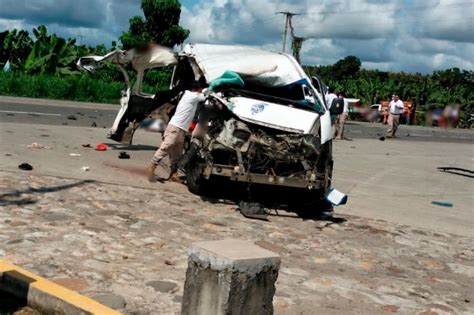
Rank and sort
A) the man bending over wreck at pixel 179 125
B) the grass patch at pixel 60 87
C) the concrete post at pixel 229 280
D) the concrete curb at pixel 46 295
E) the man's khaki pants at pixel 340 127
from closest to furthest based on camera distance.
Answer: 1. the concrete post at pixel 229 280
2. the concrete curb at pixel 46 295
3. the man bending over wreck at pixel 179 125
4. the man's khaki pants at pixel 340 127
5. the grass patch at pixel 60 87

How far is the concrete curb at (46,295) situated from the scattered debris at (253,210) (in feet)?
12.1

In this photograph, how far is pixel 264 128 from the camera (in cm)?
829

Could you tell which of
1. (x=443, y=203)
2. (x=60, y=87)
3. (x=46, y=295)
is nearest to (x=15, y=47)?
(x=60, y=87)

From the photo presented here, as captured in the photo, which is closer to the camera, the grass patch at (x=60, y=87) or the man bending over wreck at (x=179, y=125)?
the man bending over wreck at (x=179, y=125)

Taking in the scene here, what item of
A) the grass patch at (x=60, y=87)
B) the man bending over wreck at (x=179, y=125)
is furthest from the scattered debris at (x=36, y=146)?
the grass patch at (x=60, y=87)

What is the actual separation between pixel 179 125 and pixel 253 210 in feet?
6.50

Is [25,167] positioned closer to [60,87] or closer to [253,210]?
[253,210]

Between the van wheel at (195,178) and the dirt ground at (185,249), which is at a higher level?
the van wheel at (195,178)

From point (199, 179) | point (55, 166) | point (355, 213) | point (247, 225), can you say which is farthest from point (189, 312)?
point (55, 166)

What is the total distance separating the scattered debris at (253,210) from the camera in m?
8.00

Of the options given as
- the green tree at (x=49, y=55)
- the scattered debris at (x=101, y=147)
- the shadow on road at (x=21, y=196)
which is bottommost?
the shadow on road at (x=21, y=196)

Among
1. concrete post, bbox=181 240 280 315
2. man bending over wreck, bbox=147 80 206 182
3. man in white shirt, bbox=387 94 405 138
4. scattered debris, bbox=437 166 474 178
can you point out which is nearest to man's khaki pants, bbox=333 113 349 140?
man in white shirt, bbox=387 94 405 138

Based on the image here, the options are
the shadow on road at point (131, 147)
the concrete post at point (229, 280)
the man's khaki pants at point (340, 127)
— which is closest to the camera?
the concrete post at point (229, 280)

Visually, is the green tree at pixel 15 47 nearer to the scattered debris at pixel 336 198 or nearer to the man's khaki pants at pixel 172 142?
the man's khaki pants at pixel 172 142
